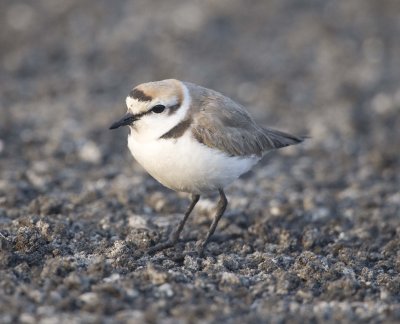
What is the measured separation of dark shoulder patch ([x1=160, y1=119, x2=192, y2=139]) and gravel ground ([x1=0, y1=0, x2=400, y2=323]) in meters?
0.99

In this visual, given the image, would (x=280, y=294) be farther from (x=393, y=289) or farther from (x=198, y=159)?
(x=198, y=159)

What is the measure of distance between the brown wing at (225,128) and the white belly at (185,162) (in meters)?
0.09

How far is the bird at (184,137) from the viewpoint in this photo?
5797mm

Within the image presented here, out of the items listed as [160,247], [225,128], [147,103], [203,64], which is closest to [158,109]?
[147,103]

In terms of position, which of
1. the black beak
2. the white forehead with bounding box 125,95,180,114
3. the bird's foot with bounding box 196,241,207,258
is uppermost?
the white forehead with bounding box 125,95,180,114

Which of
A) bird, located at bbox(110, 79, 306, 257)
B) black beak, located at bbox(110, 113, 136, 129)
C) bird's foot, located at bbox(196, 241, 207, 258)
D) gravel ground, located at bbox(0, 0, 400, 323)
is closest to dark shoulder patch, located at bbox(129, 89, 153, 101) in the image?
bird, located at bbox(110, 79, 306, 257)

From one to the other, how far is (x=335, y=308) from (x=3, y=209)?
3.47 metres

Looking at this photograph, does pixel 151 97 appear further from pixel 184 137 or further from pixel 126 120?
pixel 184 137

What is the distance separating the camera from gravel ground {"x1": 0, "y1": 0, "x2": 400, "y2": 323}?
5.07 metres

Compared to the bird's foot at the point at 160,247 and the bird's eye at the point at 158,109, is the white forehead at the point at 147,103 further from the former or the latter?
the bird's foot at the point at 160,247

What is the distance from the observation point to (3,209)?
6.96 m

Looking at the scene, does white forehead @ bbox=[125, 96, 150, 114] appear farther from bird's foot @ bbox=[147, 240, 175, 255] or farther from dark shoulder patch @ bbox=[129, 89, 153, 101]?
bird's foot @ bbox=[147, 240, 175, 255]

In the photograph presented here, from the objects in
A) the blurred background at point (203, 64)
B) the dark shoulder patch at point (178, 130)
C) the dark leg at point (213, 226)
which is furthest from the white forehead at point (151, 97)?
the blurred background at point (203, 64)

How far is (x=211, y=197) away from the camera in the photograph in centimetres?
803
